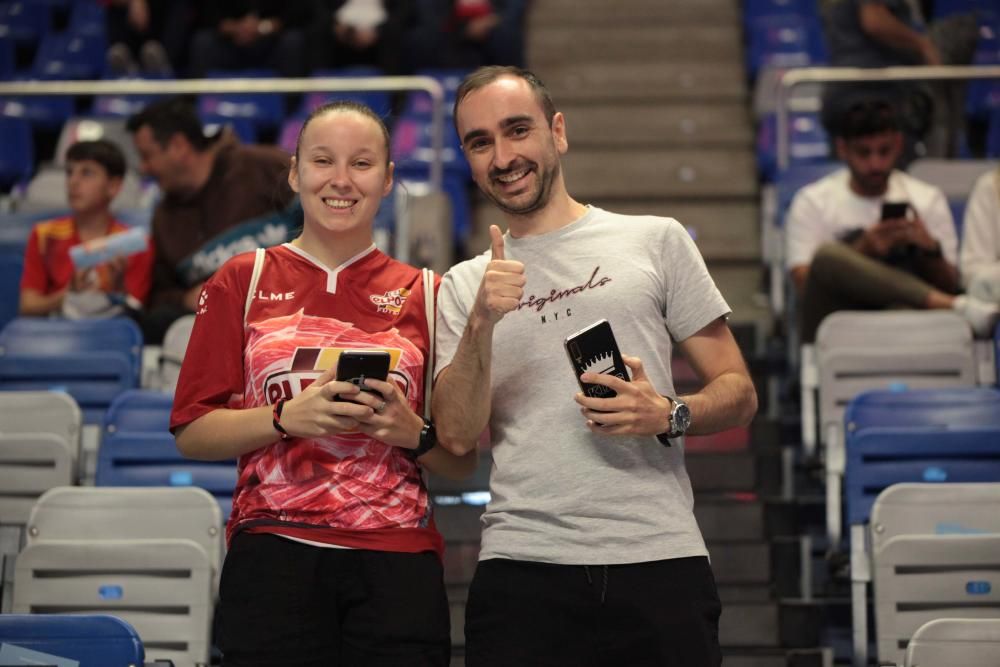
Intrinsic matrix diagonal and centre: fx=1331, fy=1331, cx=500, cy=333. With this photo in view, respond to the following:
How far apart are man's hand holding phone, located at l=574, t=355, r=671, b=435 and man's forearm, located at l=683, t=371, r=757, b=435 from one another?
0.36ft

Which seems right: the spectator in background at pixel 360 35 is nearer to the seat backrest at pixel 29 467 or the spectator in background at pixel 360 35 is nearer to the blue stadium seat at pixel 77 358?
the blue stadium seat at pixel 77 358

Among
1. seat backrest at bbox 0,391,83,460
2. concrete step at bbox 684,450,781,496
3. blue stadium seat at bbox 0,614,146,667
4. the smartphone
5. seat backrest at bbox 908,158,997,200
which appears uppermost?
seat backrest at bbox 908,158,997,200

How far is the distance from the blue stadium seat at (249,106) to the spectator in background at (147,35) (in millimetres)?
511

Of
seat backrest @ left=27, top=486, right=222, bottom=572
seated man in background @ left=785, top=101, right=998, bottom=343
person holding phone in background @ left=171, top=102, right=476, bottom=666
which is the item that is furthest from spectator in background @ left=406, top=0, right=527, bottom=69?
person holding phone in background @ left=171, top=102, right=476, bottom=666

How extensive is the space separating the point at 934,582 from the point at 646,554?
139 cm

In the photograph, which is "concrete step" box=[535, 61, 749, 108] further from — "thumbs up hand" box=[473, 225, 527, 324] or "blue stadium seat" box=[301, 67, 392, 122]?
"thumbs up hand" box=[473, 225, 527, 324]

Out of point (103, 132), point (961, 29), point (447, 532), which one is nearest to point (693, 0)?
point (961, 29)

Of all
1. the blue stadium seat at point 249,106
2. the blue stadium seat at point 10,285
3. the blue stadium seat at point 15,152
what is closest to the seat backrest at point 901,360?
the blue stadium seat at point 10,285

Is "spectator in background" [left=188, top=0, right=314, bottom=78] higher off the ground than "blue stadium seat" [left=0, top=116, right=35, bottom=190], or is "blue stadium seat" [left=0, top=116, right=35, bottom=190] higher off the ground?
"spectator in background" [left=188, top=0, right=314, bottom=78]

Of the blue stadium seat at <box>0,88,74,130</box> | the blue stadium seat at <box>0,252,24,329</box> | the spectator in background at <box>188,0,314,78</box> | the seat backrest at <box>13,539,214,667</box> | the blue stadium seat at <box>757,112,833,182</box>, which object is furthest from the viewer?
the spectator in background at <box>188,0,314,78</box>

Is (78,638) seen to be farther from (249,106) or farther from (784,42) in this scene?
(784,42)

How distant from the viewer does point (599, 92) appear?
784 cm

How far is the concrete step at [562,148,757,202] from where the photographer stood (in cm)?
698

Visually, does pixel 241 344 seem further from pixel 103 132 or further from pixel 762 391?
pixel 103 132
